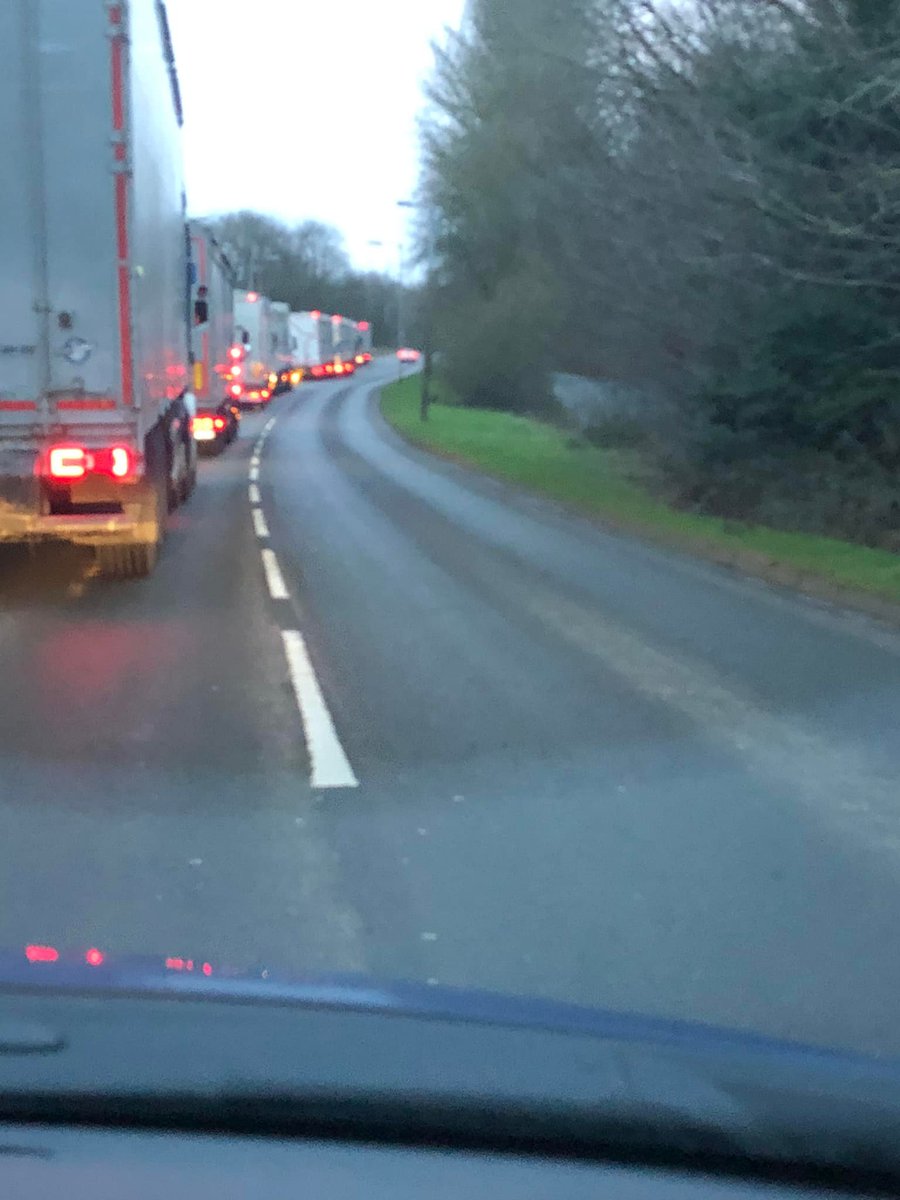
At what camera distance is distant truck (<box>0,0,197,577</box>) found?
36.9ft

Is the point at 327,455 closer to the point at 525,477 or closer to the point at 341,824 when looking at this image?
the point at 525,477

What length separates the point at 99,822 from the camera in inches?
242

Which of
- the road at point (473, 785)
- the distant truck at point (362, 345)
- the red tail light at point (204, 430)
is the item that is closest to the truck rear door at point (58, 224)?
the road at point (473, 785)

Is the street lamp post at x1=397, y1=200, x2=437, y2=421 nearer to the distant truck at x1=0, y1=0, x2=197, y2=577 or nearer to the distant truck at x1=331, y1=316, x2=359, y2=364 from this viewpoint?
the distant truck at x1=0, y1=0, x2=197, y2=577

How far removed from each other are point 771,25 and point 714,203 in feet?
6.77

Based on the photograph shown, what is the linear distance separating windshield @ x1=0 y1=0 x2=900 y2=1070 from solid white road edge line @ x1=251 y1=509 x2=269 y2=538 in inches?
17.9

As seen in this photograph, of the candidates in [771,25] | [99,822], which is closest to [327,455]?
[771,25]

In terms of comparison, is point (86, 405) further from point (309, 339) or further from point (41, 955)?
point (309, 339)

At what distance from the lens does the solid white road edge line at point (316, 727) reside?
22.6 ft

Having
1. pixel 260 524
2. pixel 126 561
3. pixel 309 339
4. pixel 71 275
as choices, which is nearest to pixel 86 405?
pixel 71 275

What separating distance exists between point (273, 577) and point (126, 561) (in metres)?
1.37

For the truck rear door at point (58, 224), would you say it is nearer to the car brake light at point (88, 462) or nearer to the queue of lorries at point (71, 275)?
the queue of lorries at point (71, 275)

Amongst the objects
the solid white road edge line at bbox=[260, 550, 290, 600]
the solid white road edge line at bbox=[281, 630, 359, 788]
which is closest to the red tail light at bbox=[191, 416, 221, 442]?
the solid white road edge line at bbox=[260, 550, 290, 600]

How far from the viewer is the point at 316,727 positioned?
7.87 metres
